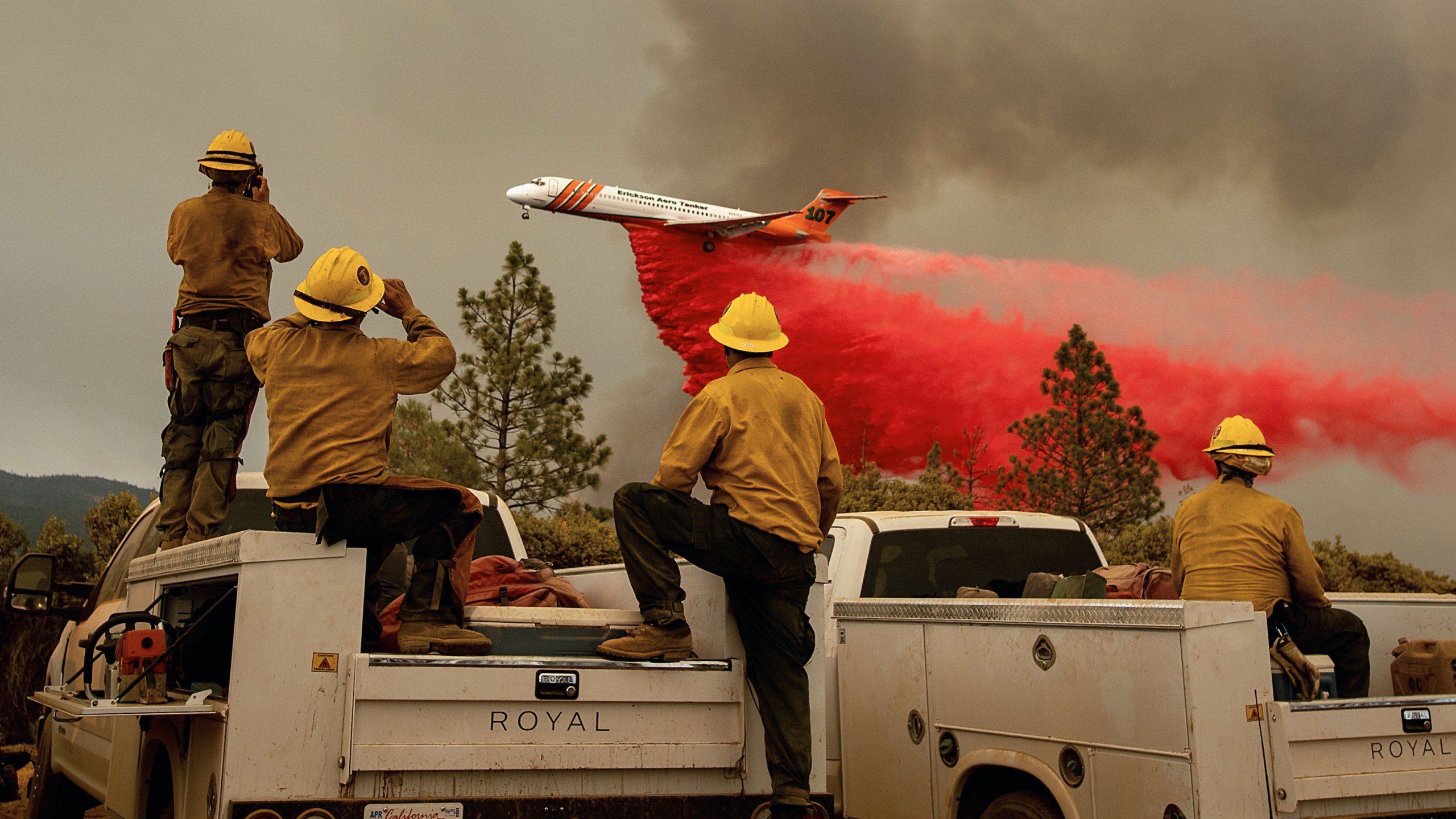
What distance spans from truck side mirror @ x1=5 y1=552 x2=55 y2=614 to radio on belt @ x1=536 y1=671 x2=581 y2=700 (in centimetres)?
337

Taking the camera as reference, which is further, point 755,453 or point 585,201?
→ point 585,201

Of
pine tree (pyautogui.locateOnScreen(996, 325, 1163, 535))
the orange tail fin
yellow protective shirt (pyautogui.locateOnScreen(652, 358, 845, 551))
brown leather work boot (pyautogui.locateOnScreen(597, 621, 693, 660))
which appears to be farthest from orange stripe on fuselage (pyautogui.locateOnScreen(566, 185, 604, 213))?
brown leather work boot (pyautogui.locateOnScreen(597, 621, 693, 660))

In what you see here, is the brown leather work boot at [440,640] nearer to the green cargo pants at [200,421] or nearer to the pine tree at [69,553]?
the green cargo pants at [200,421]

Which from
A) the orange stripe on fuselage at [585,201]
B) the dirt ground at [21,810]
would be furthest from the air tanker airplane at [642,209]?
the dirt ground at [21,810]

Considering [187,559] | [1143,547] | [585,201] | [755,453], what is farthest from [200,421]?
[585,201]

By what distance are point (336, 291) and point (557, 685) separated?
5.80 ft

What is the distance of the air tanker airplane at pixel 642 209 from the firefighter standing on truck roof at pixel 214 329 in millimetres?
25440

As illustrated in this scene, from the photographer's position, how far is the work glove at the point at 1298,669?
4883 millimetres

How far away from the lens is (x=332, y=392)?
456cm

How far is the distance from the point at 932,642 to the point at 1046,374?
22272 mm

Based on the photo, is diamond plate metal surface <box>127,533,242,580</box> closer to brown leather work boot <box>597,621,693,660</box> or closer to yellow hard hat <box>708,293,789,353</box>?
brown leather work boot <box>597,621,693,660</box>

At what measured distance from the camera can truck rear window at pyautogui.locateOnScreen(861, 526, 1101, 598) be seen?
6906 millimetres

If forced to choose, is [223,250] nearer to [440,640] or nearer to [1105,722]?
[440,640]

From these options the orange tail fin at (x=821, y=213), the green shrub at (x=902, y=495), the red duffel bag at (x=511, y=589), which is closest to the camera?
the red duffel bag at (x=511, y=589)
